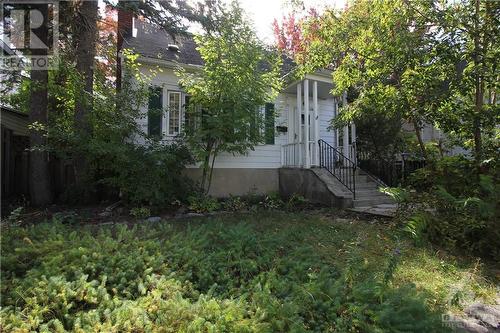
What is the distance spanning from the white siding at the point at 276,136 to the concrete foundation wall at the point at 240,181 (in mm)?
171

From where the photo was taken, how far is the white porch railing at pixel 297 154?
9.20 meters

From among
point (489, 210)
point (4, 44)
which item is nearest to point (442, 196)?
point (489, 210)

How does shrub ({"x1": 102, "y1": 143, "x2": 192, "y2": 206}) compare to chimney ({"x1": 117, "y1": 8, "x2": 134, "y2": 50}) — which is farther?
chimney ({"x1": 117, "y1": 8, "x2": 134, "y2": 50})

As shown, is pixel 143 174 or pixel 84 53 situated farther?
pixel 84 53

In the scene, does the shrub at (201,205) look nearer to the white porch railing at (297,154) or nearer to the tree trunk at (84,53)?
the tree trunk at (84,53)

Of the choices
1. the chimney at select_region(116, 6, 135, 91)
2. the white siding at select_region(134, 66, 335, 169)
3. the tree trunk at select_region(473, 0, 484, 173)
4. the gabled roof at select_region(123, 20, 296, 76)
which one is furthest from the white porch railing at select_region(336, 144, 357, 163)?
the chimney at select_region(116, 6, 135, 91)

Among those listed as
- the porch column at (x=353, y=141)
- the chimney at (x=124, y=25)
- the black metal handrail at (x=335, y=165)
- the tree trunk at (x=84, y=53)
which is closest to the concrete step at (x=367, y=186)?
the black metal handrail at (x=335, y=165)

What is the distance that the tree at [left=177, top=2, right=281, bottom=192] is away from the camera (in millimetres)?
7102

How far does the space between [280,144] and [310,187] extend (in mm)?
2059

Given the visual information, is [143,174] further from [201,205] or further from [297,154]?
[297,154]

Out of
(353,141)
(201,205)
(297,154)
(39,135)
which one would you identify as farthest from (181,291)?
(353,141)

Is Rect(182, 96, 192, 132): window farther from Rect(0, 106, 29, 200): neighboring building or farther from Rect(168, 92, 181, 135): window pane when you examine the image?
Rect(0, 106, 29, 200): neighboring building

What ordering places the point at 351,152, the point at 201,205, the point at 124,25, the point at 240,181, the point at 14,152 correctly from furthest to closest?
the point at 351,152 → the point at 124,25 → the point at 240,181 → the point at 14,152 → the point at 201,205

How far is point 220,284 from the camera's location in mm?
3283
